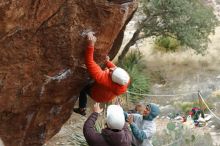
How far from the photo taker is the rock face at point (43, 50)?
6.59m

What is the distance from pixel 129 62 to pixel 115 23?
995 centimetres

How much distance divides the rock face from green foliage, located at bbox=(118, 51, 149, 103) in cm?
787

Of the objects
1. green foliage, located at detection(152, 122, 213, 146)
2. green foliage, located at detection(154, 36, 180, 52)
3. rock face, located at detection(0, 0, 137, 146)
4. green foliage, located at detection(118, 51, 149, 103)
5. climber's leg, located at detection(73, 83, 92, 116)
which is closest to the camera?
rock face, located at detection(0, 0, 137, 146)

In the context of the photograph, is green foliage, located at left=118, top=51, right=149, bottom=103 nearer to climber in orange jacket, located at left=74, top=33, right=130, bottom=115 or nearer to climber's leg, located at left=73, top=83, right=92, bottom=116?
climber's leg, located at left=73, top=83, right=92, bottom=116

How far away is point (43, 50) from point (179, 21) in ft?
33.1

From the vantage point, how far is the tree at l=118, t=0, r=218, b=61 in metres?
16.3

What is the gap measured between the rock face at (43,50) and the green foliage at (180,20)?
29.4 feet

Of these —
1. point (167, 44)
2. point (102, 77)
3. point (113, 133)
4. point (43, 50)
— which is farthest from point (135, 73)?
point (113, 133)

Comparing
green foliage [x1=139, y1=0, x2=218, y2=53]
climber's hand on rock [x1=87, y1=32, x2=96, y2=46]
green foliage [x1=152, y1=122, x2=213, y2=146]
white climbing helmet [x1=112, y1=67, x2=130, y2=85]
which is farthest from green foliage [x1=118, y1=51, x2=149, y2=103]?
white climbing helmet [x1=112, y1=67, x2=130, y2=85]

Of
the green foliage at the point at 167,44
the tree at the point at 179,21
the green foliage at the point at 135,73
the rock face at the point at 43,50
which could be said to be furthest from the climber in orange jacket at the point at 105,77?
the green foliage at the point at 167,44

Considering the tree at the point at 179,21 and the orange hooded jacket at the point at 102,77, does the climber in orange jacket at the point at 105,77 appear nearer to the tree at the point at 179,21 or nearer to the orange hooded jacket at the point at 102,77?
the orange hooded jacket at the point at 102,77

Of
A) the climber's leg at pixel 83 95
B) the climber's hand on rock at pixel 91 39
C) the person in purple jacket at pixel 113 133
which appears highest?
the climber's hand on rock at pixel 91 39

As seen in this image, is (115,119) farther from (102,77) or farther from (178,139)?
(178,139)

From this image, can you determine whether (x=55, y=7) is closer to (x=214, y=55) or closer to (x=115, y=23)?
(x=115, y=23)
